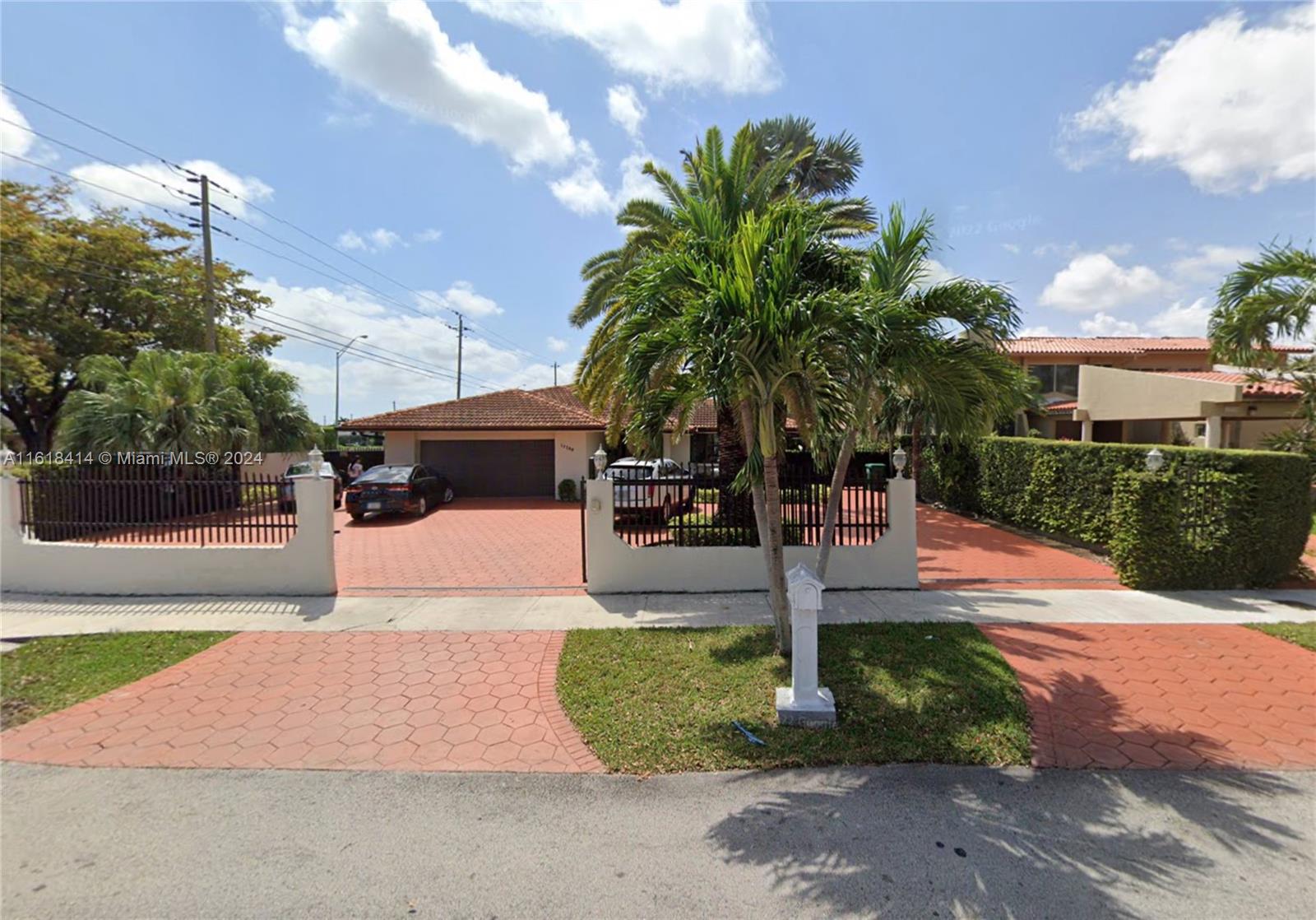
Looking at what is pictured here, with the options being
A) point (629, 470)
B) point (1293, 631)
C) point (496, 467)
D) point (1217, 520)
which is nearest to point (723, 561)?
point (629, 470)

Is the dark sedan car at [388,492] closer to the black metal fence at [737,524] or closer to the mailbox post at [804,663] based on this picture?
the black metal fence at [737,524]

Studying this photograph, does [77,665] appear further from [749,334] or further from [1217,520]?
[1217,520]

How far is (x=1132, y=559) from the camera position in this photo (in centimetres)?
748

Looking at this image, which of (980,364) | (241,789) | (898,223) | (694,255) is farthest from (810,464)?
(241,789)

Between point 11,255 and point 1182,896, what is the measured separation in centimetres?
2690

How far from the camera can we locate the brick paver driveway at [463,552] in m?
8.09

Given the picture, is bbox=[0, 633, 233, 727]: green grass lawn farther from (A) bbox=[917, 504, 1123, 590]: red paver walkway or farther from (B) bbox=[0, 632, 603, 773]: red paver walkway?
(A) bbox=[917, 504, 1123, 590]: red paver walkway

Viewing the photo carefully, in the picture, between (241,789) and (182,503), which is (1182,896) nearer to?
(241,789)

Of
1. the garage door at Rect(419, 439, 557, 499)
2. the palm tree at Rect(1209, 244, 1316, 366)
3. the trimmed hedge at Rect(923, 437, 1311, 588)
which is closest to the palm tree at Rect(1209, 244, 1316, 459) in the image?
the palm tree at Rect(1209, 244, 1316, 366)

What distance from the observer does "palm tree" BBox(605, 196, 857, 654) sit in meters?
4.20

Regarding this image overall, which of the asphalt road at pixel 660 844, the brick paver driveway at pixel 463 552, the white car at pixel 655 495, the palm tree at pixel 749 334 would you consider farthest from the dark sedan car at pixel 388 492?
the palm tree at pixel 749 334

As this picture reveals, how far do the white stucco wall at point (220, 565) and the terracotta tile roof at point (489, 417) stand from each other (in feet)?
34.0

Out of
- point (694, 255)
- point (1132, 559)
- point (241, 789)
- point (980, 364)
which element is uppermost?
point (694, 255)

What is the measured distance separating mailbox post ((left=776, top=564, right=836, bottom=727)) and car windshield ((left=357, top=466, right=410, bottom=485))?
13.3 metres
